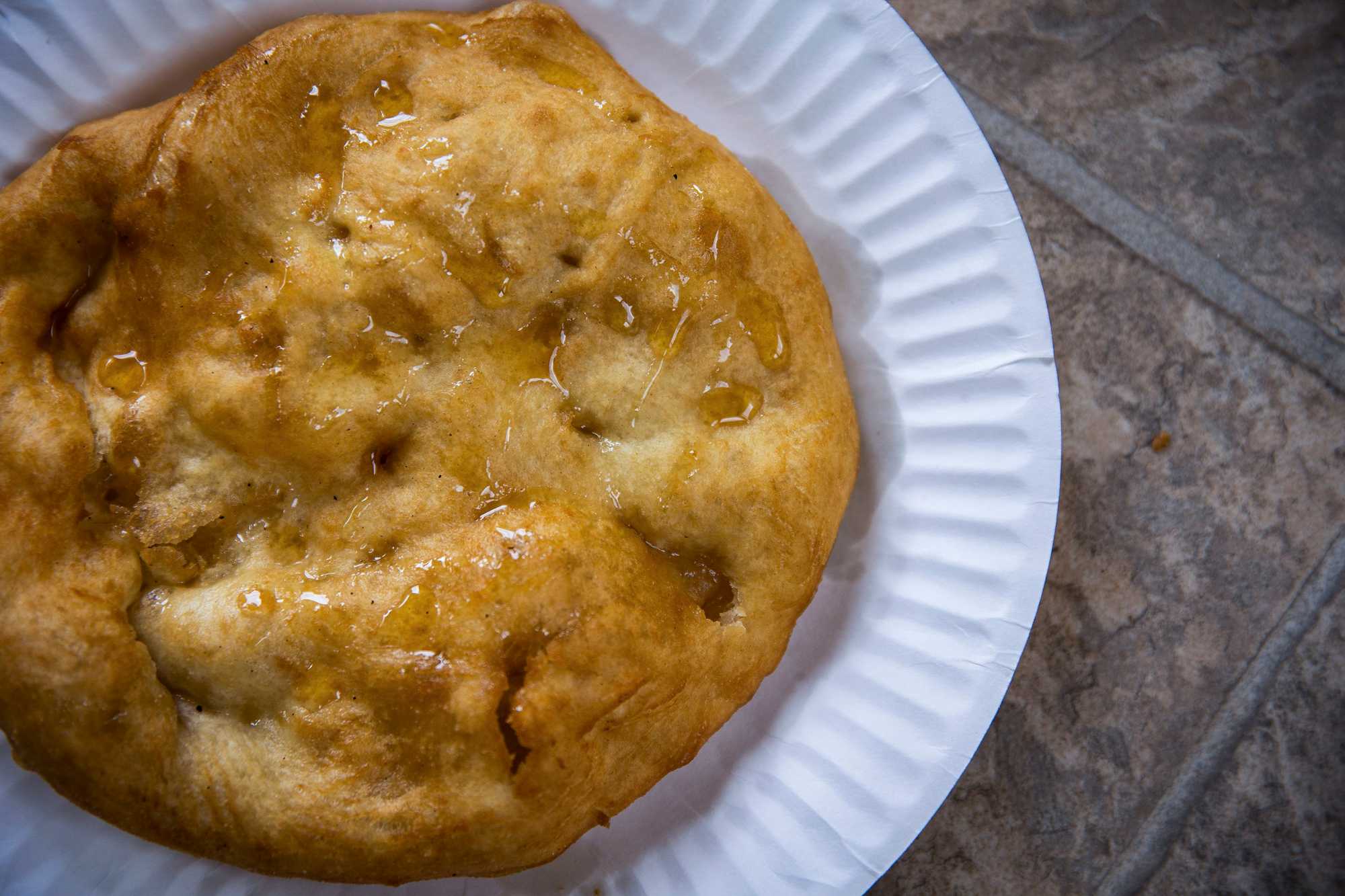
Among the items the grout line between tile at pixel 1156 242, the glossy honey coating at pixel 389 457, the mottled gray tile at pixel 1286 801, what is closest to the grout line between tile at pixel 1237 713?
the mottled gray tile at pixel 1286 801

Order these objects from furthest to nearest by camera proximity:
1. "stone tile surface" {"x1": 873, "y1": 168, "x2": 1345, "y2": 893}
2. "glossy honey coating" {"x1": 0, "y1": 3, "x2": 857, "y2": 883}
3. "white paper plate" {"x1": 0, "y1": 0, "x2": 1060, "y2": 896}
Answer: "stone tile surface" {"x1": 873, "y1": 168, "x2": 1345, "y2": 893} < "white paper plate" {"x1": 0, "y1": 0, "x2": 1060, "y2": 896} < "glossy honey coating" {"x1": 0, "y1": 3, "x2": 857, "y2": 883}

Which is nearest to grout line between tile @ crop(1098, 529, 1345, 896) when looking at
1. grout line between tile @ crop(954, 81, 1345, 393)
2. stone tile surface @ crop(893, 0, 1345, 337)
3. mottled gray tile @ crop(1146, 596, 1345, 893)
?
mottled gray tile @ crop(1146, 596, 1345, 893)

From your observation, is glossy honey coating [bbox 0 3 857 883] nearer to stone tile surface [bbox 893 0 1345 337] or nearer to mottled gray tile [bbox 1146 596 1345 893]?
stone tile surface [bbox 893 0 1345 337]

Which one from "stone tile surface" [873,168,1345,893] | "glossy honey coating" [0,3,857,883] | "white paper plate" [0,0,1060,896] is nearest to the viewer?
"glossy honey coating" [0,3,857,883]

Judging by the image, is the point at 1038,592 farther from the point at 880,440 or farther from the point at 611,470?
the point at 611,470

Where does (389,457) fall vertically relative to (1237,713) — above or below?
above

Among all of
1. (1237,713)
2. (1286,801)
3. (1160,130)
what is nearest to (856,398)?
(1160,130)

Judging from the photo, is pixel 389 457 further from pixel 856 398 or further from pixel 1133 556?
pixel 1133 556
